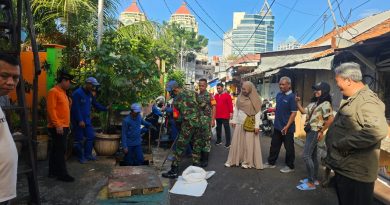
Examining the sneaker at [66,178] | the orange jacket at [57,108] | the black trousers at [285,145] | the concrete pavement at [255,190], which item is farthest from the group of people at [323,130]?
the orange jacket at [57,108]

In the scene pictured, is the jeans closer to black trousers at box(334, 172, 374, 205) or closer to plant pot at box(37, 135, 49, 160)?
black trousers at box(334, 172, 374, 205)

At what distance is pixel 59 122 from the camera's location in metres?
5.52

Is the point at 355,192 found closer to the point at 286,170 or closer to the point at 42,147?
the point at 286,170

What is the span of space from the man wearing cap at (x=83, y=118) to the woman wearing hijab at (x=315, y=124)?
13.6ft

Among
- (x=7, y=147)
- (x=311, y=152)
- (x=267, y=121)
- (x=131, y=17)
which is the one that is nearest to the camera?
(x=7, y=147)

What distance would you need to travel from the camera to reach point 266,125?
39.0 ft

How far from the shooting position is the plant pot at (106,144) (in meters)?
7.34

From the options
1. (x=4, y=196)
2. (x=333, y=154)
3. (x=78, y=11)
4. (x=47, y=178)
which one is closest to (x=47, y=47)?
(x=78, y=11)

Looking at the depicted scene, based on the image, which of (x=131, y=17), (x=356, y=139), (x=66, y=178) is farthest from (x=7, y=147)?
(x=131, y=17)

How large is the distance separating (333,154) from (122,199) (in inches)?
117

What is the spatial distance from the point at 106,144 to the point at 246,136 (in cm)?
299

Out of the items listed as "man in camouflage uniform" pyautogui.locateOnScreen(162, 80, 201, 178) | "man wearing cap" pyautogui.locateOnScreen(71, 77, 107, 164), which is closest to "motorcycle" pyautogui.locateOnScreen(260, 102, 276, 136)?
"man in camouflage uniform" pyautogui.locateOnScreen(162, 80, 201, 178)

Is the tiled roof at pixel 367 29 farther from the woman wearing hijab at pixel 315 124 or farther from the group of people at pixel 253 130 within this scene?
the group of people at pixel 253 130

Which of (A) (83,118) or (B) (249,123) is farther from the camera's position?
(B) (249,123)
